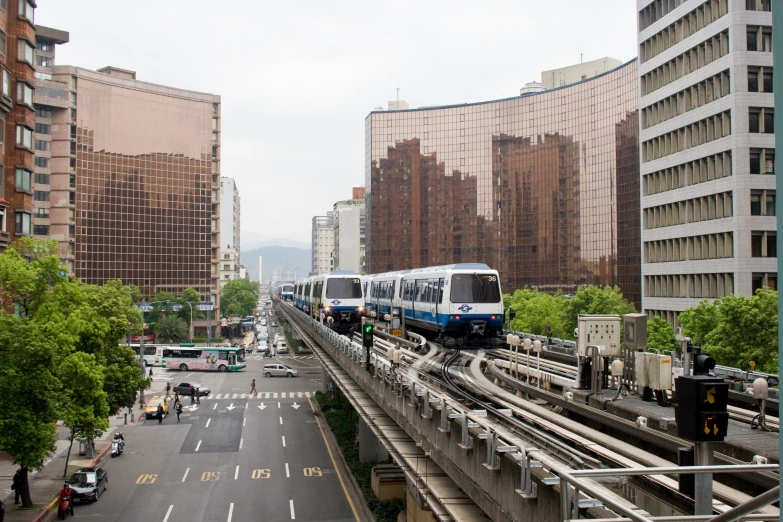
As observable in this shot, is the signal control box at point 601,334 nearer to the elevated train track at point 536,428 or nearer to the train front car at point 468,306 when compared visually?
the elevated train track at point 536,428

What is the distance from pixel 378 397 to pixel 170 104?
317 feet

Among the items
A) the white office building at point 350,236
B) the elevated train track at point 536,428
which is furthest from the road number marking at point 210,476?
the white office building at point 350,236

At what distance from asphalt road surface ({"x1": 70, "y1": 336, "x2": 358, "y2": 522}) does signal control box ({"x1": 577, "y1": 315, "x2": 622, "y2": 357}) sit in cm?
1525

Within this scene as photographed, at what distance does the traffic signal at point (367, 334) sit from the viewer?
77.3ft

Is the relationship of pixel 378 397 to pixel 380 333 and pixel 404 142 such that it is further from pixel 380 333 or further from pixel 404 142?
pixel 404 142

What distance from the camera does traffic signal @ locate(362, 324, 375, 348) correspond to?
23555 mm

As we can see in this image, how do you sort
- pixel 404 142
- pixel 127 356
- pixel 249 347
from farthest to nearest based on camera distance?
pixel 404 142 < pixel 249 347 < pixel 127 356

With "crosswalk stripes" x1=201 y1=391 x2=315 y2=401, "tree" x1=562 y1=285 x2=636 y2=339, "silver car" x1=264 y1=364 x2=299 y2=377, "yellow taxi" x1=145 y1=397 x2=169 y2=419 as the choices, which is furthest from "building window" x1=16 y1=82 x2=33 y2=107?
"silver car" x1=264 y1=364 x2=299 y2=377

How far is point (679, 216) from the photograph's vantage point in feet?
188

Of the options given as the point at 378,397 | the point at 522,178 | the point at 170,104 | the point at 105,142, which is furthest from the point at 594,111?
the point at 378,397

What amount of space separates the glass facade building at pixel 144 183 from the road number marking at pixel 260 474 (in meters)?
76.7

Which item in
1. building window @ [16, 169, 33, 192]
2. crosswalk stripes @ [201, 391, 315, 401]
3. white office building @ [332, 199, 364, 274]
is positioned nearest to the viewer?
building window @ [16, 169, 33, 192]

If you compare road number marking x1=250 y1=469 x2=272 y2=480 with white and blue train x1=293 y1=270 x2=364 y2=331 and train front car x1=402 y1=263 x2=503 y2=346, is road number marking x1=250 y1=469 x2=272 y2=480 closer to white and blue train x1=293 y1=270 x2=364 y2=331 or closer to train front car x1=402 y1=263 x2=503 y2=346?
white and blue train x1=293 y1=270 x2=364 y2=331

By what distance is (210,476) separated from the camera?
120ft
